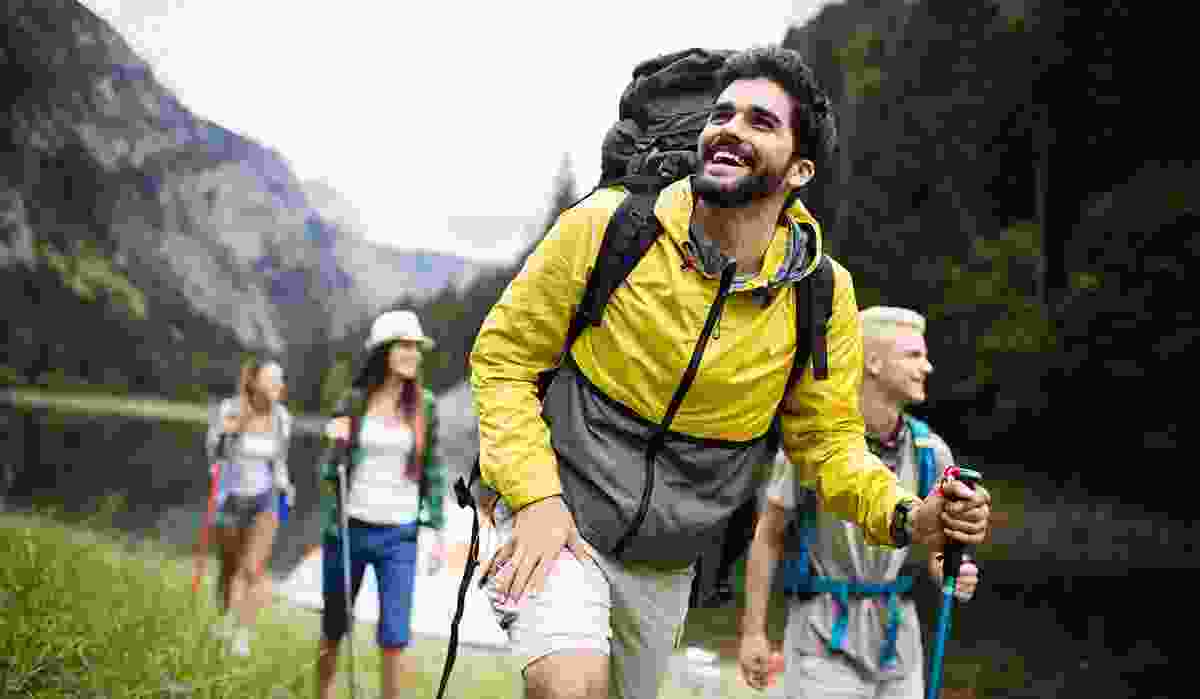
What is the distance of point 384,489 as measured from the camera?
4.67 metres

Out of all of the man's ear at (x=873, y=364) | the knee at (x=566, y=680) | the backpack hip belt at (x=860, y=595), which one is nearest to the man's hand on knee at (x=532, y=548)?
the knee at (x=566, y=680)

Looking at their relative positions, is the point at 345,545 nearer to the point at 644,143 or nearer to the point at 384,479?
the point at 384,479

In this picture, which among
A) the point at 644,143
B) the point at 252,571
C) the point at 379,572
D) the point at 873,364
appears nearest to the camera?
the point at 644,143

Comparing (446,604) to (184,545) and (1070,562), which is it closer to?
(184,545)

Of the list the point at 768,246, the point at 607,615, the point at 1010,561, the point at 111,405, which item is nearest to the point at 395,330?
the point at 768,246

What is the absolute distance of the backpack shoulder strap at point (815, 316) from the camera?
2.19 m

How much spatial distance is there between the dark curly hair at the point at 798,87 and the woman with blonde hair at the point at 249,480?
5024 millimetres

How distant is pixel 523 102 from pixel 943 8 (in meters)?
8.73

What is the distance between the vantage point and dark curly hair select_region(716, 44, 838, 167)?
2.17 m

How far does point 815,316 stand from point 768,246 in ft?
0.56

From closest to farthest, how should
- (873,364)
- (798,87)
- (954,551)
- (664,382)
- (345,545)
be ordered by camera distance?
(954,551), (664,382), (798,87), (873,364), (345,545)

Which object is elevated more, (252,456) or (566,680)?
(566,680)

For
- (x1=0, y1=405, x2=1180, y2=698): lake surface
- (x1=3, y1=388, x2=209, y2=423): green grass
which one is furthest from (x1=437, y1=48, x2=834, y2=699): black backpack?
(x1=3, y1=388, x2=209, y2=423): green grass

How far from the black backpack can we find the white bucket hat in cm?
264
